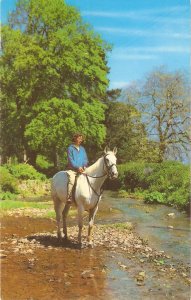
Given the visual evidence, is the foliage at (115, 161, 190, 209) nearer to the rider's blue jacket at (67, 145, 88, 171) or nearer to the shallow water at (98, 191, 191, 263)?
the shallow water at (98, 191, 191, 263)

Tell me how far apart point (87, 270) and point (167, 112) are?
37834 mm

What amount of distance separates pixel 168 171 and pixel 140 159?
45.4ft

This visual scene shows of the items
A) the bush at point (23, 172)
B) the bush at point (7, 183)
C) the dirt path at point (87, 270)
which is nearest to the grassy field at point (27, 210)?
the dirt path at point (87, 270)

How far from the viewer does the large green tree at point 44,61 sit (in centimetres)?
4306

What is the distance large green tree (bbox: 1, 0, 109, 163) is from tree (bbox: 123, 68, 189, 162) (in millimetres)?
5439

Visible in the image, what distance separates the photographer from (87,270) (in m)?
9.94

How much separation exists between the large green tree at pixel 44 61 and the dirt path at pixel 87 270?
1175 inches

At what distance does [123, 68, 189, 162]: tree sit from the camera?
45594 mm

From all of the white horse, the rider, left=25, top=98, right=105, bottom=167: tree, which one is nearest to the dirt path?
the white horse

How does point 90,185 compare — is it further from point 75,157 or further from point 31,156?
point 31,156

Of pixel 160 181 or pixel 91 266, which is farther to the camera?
pixel 160 181

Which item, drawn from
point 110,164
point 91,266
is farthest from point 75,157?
point 91,266

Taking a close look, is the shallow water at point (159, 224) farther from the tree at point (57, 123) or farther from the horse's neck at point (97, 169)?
the tree at point (57, 123)

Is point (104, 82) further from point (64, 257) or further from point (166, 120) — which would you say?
point (64, 257)
